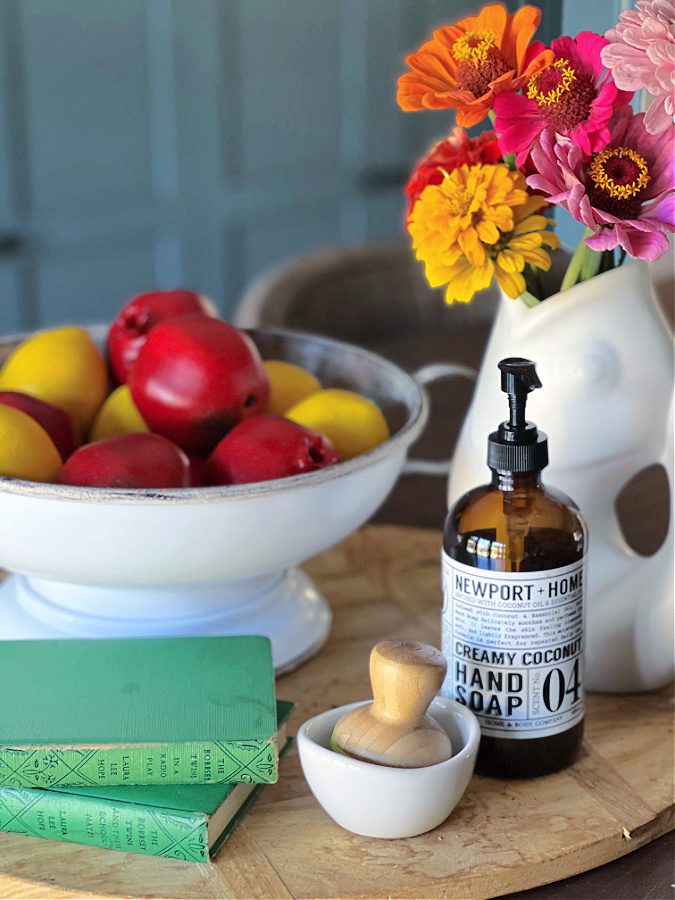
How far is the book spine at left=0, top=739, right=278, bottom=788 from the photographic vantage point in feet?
1.76

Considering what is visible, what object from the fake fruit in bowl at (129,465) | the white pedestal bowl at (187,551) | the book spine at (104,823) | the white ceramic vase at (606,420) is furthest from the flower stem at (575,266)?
the book spine at (104,823)

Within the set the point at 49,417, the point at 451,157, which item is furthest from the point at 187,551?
the point at 451,157

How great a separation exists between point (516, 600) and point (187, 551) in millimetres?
184

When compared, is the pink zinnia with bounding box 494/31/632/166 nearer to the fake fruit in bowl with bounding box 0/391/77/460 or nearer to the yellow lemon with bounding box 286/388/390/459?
the yellow lemon with bounding box 286/388/390/459

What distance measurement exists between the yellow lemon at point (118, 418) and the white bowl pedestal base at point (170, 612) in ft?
0.35

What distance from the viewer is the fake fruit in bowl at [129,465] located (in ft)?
2.12

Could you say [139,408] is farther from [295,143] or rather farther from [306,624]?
[295,143]

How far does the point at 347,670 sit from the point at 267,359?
10.6 inches

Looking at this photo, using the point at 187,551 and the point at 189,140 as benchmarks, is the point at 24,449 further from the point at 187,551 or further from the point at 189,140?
the point at 189,140

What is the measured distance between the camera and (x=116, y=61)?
2467 millimetres

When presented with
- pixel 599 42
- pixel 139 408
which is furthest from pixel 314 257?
pixel 599 42

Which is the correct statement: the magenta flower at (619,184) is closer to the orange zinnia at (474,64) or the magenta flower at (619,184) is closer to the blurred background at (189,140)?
the orange zinnia at (474,64)

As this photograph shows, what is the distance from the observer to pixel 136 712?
566mm

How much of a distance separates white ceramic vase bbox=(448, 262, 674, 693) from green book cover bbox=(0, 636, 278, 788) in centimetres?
20
